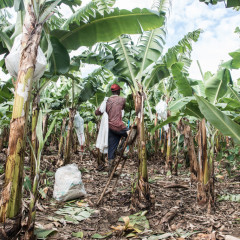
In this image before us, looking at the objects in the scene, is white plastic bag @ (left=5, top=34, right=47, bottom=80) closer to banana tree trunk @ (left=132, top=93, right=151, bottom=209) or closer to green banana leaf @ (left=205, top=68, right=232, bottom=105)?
banana tree trunk @ (left=132, top=93, right=151, bottom=209)

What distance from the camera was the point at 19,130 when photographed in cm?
180

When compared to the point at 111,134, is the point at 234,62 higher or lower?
higher

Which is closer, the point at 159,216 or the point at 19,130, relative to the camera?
the point at 19,130

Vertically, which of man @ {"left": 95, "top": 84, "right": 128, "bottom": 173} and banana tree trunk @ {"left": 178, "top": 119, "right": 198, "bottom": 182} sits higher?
man @ {"left": 95, "top": 84, "right": 128, "bottom": 173}

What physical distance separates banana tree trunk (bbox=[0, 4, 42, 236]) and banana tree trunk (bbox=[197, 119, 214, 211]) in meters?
2.25

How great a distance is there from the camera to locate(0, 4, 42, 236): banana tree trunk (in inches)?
67.6

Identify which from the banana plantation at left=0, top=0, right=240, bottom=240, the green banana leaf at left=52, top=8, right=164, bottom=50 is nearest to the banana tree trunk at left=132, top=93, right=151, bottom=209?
the banana plantation at left=0, top=0, right=240, bottom=240

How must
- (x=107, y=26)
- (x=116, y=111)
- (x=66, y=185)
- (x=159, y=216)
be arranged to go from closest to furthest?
(x=159, y=216), (x=66, y=185), (x=107, y=26), (x=116, y=111)

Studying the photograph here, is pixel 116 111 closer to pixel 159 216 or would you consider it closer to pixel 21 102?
pixel 159 216

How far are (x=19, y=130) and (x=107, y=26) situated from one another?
7.57 feet

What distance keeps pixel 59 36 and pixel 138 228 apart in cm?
281

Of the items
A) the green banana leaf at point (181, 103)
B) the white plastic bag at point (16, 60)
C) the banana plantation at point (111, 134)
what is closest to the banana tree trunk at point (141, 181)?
the banana plantation at point (111, 134)

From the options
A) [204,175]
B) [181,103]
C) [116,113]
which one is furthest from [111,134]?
[204,175]

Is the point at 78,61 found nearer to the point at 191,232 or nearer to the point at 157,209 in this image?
the point at 157,209
